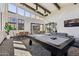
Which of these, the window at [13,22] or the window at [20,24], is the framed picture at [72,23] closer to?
the window at [20,24]

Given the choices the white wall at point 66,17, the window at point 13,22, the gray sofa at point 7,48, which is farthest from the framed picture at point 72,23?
the gray sofa at point 7,48

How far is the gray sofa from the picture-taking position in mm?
2900

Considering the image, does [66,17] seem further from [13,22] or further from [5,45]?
[5,45]

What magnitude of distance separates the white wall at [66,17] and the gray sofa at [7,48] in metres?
1.37

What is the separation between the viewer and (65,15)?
121 inches

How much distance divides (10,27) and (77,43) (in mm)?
1959

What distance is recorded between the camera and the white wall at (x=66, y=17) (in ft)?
9.65

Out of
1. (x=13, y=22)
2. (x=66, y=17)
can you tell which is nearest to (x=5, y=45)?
(x=13, y=22)

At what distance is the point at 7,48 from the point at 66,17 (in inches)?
76.4

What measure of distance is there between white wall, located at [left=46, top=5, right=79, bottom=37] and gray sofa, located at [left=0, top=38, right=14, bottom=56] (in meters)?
1.37

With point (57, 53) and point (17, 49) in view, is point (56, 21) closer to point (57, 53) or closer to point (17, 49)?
point (57, 53)

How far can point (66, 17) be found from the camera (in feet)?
10.2

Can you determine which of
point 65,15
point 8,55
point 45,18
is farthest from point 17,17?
point 65,15

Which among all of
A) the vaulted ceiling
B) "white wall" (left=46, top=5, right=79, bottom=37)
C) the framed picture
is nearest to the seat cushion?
the vaulted ceiling
